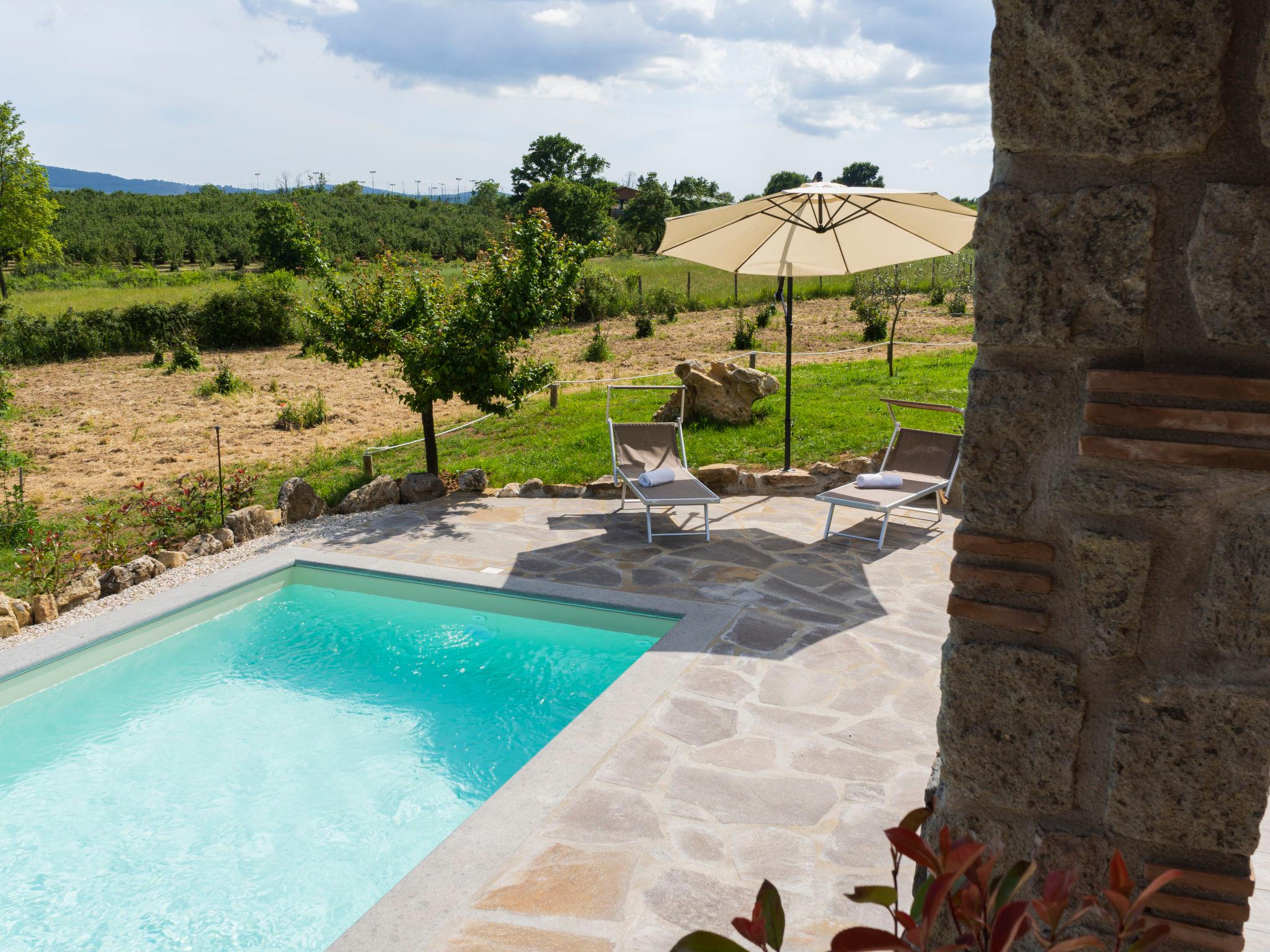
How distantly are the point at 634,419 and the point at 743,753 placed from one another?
7.03m

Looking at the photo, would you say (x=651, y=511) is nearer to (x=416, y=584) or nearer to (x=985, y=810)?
(x=416, y=584)

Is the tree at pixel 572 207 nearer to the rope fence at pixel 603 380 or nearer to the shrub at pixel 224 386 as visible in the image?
the rope fence at pixel 603 380

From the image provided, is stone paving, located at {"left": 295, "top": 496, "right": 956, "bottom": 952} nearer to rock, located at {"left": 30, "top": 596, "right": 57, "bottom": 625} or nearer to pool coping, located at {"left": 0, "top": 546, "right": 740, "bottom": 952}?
pool coping, located at {"left": 0, "top": 546, "right": 740, "bottom": 952}

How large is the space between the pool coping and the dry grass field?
3.92 metres

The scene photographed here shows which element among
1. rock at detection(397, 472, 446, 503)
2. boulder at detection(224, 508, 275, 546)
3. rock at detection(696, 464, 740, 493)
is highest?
rock at detection(696, 464, 740, 493)

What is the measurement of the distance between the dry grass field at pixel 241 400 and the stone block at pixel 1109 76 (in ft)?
32.1

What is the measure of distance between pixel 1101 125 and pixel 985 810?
4.11 ft

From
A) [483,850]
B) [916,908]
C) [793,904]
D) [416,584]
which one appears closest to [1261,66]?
[916,908]

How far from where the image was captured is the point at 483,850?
3.28 meters

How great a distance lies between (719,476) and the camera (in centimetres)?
806

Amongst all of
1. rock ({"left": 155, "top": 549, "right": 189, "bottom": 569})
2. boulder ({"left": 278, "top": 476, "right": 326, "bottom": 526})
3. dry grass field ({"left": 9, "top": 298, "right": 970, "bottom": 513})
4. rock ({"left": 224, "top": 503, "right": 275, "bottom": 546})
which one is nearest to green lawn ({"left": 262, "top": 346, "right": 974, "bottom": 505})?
boulder ({"left": 278, "top": 476, "right": 326, "bottom": 526})

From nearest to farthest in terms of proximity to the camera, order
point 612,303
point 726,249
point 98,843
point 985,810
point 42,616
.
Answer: point 985,810
point 98,843
point 42,616
point 726,249
point 612,303

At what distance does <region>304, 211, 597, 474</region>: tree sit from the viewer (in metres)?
7.93

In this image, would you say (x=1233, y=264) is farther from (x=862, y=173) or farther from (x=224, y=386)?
(x=862, y=173)
